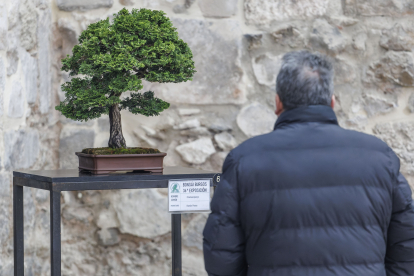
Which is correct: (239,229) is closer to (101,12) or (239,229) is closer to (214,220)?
(214,220)

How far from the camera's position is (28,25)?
1.92 meters

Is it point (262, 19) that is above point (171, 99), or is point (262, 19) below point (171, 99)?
above

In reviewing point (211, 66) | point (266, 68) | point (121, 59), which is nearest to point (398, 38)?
point (266, 68)

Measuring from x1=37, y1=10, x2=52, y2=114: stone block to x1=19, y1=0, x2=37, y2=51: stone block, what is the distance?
0.05 meters

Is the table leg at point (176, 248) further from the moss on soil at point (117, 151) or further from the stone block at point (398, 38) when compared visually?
the stone block at point (398, 38)

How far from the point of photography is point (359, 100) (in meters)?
2.29

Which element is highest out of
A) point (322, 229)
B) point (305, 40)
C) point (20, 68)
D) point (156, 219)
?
point (305, 40)

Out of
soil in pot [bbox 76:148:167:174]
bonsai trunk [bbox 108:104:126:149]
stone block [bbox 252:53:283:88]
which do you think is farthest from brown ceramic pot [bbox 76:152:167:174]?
stone block [bbox 252:53:283:88]

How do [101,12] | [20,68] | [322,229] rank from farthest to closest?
[101,12] → [20,68] → [322,229]

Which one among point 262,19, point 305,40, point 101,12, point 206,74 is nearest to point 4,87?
point 101,12

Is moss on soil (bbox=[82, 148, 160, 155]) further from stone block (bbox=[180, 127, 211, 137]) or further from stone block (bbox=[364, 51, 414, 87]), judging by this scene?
stone block (bbox=[364, 51, 414, 87])

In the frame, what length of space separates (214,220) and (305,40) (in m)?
1.46

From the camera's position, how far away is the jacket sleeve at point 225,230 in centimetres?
103

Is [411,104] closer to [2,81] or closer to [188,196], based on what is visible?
[188,196]
